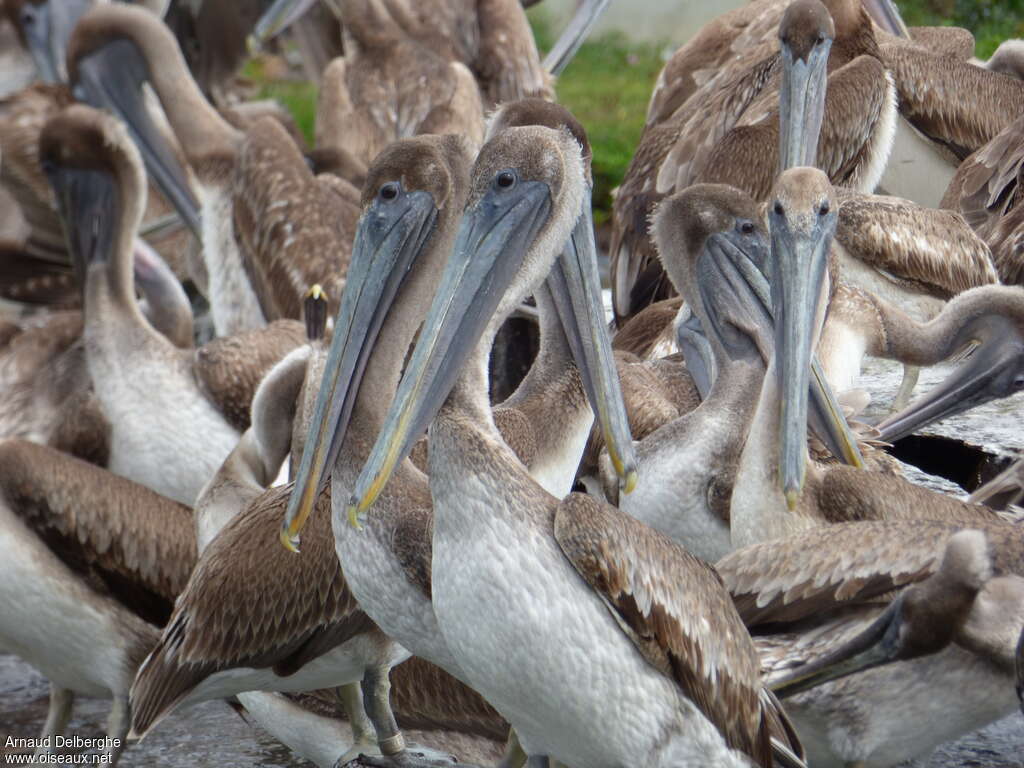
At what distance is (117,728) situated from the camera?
4277mm

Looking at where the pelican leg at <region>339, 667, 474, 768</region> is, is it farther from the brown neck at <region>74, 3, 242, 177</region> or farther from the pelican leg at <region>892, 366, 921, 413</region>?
the brown neck at <region>74, 3, 242, 177</region>

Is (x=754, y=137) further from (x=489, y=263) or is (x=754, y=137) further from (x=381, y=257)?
(x=489, y=263)

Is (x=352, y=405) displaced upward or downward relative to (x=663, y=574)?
upward

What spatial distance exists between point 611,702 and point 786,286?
1366 mm

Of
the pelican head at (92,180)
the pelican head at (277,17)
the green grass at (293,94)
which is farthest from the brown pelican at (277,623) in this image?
the green grass at (293,94)

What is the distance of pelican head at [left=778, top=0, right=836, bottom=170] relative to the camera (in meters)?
5.42

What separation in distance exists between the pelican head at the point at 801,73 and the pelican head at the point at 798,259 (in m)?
1.41

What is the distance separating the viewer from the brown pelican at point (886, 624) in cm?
316

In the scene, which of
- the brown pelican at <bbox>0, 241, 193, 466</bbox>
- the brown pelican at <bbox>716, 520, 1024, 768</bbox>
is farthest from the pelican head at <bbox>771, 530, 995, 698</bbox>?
the brown pelican at <bbox>0, 241, 193, 466</bbox>

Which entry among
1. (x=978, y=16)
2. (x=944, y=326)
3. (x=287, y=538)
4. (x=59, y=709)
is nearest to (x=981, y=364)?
(x=944, y=326)

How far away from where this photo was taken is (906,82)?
6.62m

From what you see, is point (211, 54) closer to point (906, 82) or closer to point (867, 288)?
point (906, 82)

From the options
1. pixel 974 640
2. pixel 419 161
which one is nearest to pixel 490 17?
pixel 419 161

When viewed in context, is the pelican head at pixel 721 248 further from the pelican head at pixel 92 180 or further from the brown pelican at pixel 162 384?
the pelican head at pixel 92 180
